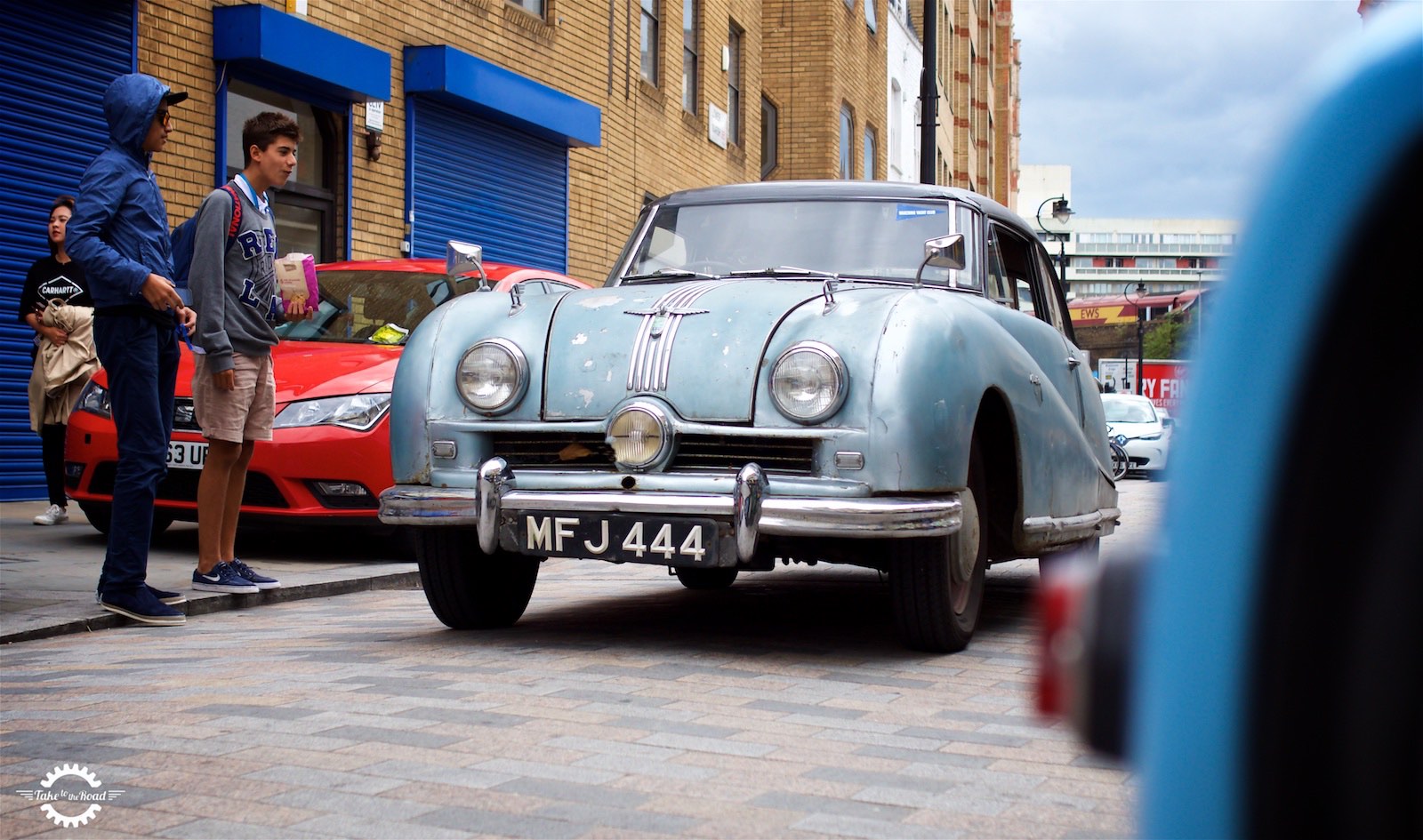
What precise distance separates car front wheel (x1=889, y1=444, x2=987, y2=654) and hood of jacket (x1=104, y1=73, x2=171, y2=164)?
3.12 m

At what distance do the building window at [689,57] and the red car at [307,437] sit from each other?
14.1 metres

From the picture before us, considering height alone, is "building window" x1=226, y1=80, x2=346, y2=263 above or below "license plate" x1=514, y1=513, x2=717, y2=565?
above

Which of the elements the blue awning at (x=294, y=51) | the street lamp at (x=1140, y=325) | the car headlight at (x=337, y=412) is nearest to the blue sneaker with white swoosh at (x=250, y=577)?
the car headlight at (x=337, y=412)

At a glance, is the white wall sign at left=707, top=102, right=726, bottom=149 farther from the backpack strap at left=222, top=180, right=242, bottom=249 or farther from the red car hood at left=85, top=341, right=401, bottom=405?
the backpack strap at left=222, top=180, right=242, bottom=249

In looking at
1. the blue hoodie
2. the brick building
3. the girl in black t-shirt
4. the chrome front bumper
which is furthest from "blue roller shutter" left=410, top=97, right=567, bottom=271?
the chrome front bumper

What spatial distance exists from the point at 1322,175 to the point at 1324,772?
0.38 meters

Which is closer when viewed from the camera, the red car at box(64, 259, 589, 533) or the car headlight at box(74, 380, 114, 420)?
the red car at box(64, 259, 589, 533)

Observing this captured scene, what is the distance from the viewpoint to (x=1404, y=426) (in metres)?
1.02

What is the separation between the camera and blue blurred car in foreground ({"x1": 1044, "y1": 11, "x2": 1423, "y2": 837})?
988 mm

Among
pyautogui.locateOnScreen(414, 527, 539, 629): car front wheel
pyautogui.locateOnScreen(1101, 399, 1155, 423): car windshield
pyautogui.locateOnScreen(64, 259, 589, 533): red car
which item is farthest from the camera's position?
pyautogui.locateOnScreen(1101, 399, 1155, 423): car windshield

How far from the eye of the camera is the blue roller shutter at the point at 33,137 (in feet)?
34.1

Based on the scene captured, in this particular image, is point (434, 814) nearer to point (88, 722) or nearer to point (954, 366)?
point (88, 722)

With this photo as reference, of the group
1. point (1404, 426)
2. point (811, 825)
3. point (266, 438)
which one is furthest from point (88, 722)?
point (1404, 426)

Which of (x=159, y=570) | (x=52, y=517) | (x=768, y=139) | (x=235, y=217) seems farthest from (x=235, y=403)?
(x=768, y=139)
